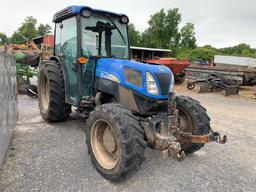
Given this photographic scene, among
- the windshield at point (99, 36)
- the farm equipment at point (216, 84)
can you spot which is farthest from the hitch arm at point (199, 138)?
the farm equipment at point (216, 84)

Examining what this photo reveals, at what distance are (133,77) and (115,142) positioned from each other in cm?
91

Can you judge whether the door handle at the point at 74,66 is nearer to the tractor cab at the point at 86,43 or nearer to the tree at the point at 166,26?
the tractor cab at the point at 86,43

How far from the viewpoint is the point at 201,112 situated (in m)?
3.94

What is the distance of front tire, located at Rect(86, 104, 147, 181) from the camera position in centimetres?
315

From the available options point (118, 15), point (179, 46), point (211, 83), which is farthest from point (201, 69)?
point (179, 46)

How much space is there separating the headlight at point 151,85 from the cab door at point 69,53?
63.1 inches

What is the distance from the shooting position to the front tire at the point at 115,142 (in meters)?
3.15

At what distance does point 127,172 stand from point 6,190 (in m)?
1.36

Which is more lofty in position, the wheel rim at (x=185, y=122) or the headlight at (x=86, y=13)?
the headlight at (x=86, y=13)

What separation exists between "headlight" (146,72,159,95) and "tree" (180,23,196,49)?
4503 centimetres

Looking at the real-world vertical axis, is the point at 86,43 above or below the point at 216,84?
above

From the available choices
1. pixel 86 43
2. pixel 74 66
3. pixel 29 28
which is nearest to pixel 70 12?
pixel 86 43

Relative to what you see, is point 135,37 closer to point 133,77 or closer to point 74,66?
point 74,66

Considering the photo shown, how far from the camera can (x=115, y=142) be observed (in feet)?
11.5
